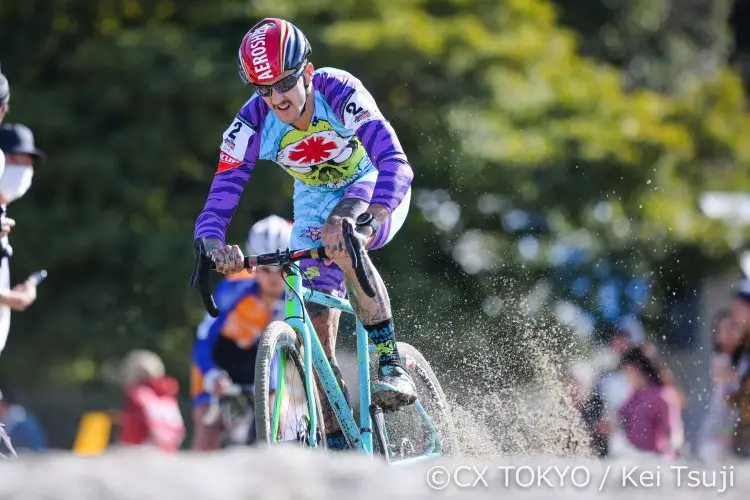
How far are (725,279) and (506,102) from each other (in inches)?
146

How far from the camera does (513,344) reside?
28.4 ft

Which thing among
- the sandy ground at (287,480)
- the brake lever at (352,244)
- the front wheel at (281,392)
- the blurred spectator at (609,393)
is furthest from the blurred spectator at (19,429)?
the sandy ground at (287,480)

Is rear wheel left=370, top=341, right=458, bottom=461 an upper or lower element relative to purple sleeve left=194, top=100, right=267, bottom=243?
lower

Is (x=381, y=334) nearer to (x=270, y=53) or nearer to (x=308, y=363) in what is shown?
(x=308, y=363)

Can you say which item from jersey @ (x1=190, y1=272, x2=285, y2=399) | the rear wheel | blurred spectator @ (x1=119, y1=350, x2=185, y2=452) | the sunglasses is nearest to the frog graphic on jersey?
the sunglasses

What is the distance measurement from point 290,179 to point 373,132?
9.89 meters

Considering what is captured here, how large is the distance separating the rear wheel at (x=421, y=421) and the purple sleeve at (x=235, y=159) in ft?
3.79

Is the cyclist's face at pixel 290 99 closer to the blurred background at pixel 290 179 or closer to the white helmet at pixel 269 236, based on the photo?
the white helmet at pixel 269 236

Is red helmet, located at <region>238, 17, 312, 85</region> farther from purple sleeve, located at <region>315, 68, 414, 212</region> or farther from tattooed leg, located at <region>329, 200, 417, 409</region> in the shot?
tattooed leg, located at <region>329, 200, 417, 409</region>

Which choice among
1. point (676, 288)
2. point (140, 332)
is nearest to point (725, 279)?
point (676, 288)

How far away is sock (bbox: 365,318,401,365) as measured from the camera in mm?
6133

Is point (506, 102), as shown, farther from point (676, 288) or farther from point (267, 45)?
point (267, 45)

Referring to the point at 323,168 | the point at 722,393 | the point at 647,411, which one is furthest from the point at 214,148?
the point at 323,168

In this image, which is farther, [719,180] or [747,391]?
[719,180]
